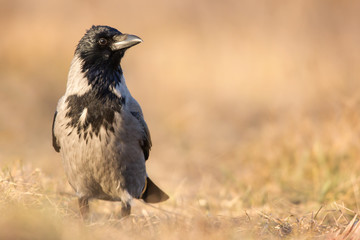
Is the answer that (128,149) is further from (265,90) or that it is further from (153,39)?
(153,39)

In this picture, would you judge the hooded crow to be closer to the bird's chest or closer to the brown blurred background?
the bird's chest

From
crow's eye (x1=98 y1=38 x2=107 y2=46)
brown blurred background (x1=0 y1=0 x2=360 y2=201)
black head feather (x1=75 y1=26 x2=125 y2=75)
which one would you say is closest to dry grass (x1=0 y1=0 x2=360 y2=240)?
brown blurred background (x1=0 y1=0 x2=360 y2=201)

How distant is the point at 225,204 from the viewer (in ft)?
18.6

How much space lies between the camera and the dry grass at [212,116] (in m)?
3.90

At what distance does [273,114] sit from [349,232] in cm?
393

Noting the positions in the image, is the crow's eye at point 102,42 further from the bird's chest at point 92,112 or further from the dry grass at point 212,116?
the dry grass at point 212,116

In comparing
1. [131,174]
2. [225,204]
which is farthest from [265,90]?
[131,174]

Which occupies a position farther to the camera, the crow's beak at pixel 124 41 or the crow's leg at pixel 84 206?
the crow's beak at pixel 124 41

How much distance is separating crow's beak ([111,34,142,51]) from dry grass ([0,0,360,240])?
4.06 ft

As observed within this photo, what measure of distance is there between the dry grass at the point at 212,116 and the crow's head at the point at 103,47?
3.39 feet

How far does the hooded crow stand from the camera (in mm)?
4410

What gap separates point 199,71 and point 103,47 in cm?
824

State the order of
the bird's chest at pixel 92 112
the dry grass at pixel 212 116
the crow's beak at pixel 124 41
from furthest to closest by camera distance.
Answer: the crow's beak at pixel 124 41
the bird's chest at pixel 92 112
the dry grass at pixel 212 116

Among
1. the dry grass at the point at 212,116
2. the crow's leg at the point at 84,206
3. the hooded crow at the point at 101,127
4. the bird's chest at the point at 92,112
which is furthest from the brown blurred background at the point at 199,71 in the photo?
the bird's chest at the point at 92,112
